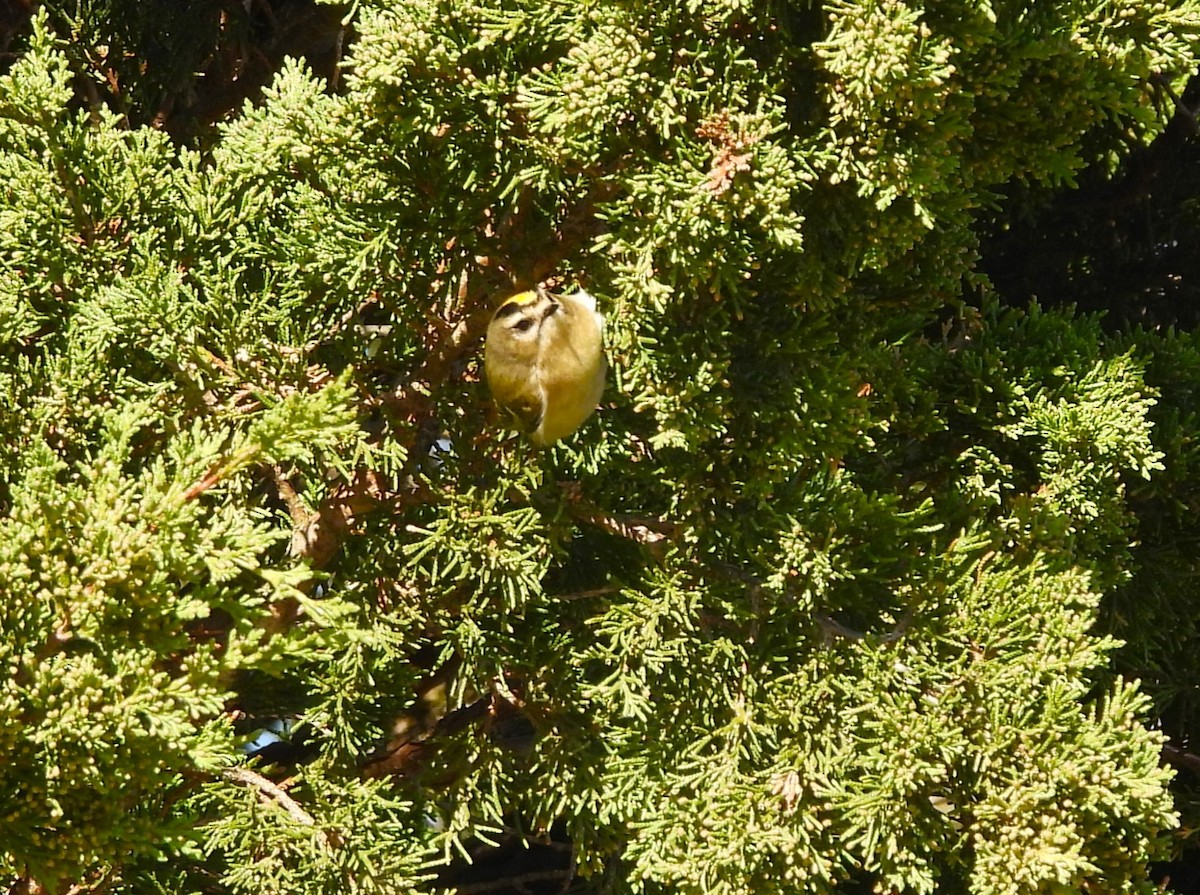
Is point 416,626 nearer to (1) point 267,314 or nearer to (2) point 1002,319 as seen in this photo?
(1) point 267,314

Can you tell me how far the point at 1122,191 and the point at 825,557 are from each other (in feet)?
3.15

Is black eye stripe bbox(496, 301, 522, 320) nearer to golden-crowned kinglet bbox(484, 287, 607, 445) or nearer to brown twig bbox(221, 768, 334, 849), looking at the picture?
golden-crowned kinglet bbox(484, 287, 607, 445)

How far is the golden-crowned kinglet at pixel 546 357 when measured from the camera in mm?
1289

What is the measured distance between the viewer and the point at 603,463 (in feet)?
4.86

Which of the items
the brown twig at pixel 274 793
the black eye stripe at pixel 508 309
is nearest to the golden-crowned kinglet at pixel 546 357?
the black eye stripe at pixel 508 309

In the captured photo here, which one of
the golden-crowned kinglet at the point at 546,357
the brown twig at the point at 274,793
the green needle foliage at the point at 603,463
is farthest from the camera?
the brown twig at the point at 274,793

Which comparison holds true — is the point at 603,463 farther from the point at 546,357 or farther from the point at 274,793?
the point at 274,793

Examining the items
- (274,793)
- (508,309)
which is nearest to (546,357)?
(508,309)

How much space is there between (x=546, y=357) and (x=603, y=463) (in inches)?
9.2

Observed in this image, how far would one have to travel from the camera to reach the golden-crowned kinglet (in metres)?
1.29

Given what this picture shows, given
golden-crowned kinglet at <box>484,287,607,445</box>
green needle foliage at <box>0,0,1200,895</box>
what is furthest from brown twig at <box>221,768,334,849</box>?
golden-crowned kinglet at <box>484,287,607,445</box>

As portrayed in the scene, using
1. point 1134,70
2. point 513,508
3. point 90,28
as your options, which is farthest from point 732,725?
point 90,28

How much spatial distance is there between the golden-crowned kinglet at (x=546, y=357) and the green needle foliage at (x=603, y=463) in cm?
4

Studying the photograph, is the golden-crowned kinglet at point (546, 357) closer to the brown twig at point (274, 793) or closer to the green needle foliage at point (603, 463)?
the green needle foliage at point (603, 463)
